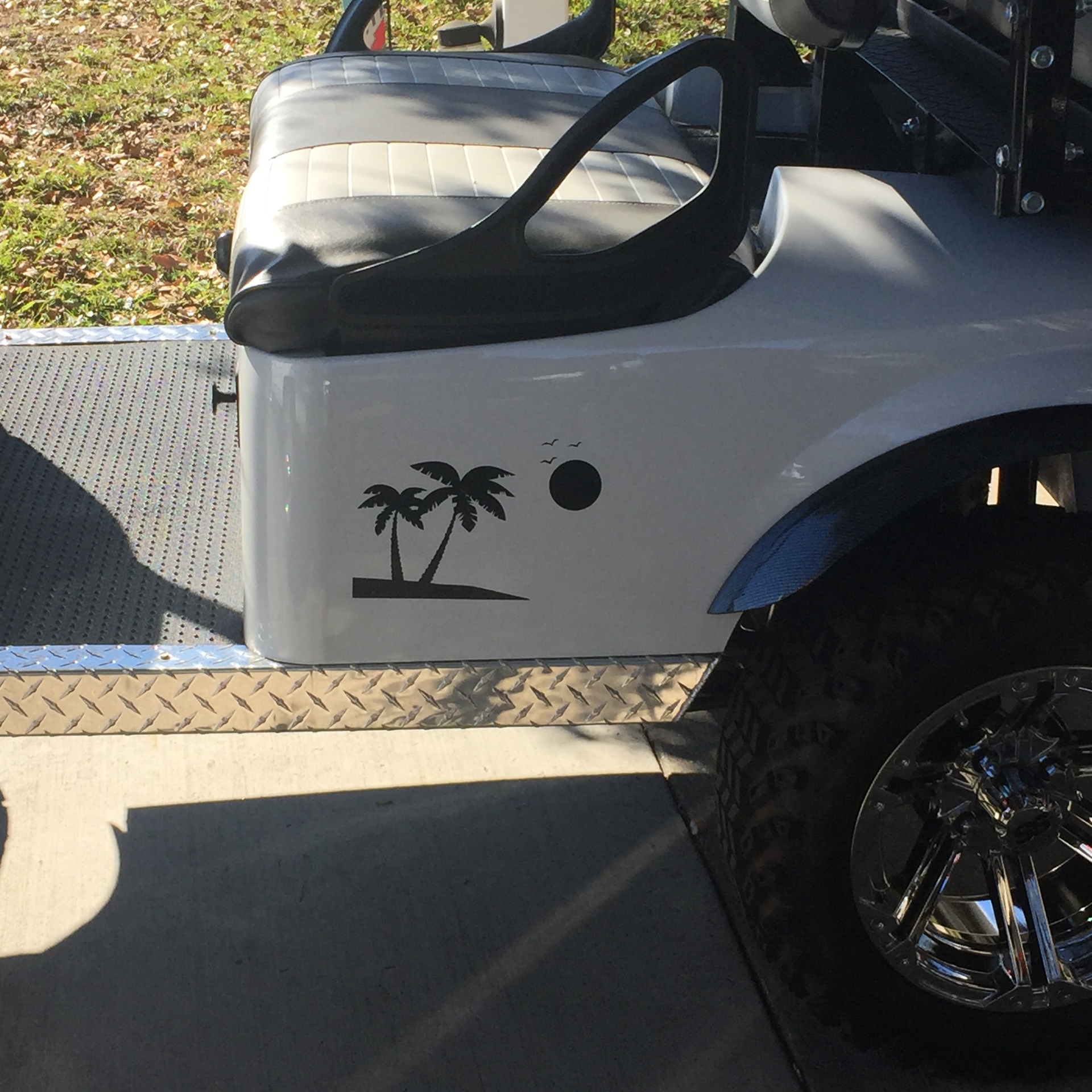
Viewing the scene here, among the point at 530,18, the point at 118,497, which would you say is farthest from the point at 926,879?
the point at 530,18

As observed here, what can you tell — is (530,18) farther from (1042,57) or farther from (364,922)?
(364,922)

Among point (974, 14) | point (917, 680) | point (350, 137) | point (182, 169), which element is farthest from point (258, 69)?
point (917, 680)

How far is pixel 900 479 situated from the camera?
6.34 ft

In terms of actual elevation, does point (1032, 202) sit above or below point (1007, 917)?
above

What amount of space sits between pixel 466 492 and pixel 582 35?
1.91 meters

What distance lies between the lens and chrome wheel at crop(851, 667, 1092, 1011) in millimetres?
2039

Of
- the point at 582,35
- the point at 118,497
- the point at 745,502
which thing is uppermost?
the point at 582,35

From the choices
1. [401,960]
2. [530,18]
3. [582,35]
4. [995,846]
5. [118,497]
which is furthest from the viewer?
[530,18]

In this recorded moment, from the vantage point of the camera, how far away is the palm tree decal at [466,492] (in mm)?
1881

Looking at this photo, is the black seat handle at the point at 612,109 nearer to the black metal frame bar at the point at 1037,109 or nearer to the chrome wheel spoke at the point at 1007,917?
the black metal frame bar at the point at 1037,109

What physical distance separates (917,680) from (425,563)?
29.0 inches

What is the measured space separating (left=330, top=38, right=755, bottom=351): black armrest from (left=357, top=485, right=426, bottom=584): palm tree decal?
0.66 ft

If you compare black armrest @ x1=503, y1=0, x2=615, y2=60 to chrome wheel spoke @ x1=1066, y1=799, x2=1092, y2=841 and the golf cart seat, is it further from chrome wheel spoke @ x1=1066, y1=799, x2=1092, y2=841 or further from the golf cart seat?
chrome wheel spoke @ x1=1066, y1=799, x2=1092, y2=841

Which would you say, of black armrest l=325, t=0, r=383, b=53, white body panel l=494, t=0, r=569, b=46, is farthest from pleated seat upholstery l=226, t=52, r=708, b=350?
white body panel l=494, t=0, r=569, b=46
